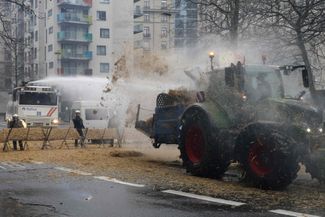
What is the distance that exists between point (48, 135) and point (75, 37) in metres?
52.4

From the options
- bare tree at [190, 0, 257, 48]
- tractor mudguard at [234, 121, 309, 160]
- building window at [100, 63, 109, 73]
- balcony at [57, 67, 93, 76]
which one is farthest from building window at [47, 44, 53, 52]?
tractor mudguard at [234, 121, 309, 160]

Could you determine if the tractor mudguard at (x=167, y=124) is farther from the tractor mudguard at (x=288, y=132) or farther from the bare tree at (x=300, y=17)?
the bare tree at (x=300, y=17)

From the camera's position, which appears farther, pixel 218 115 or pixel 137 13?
pixel 137 13

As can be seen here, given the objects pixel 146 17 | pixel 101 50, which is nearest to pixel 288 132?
pixel 101 50

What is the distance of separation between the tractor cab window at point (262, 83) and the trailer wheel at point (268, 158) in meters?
1.51

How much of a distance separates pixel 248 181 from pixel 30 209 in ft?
13.9

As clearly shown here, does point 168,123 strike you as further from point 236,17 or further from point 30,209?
point 236,17

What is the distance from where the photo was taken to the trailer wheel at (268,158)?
31.1ft

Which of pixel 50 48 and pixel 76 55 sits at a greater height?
pixel 50 48

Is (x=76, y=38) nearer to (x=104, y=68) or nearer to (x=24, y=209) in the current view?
(x=104, y=68)

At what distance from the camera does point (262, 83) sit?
11547 mm

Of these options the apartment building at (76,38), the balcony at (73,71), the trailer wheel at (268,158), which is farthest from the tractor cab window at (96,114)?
the balcony at (73,71)

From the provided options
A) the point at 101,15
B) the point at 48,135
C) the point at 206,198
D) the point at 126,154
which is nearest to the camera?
the point at 206,198

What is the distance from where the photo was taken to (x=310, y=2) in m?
16.1
